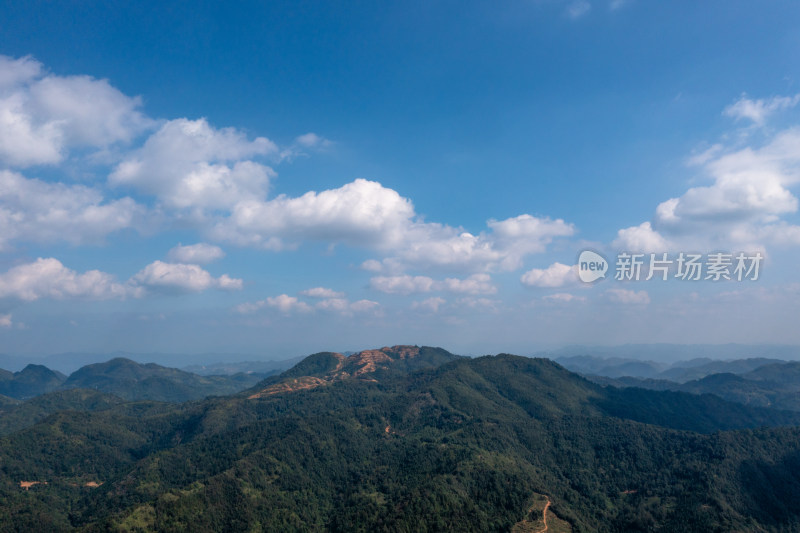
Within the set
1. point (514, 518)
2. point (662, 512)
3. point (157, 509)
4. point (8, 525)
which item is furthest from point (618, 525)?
point (8, 525)

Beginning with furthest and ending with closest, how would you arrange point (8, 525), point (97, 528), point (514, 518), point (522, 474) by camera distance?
point (522, 474)
point (8, 525)
point (514, 518)
point (97, 528)

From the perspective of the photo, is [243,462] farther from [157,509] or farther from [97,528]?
[97,528]

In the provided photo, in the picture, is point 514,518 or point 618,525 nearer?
point 514,518

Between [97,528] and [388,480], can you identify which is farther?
[388,480]

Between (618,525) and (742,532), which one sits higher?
(742,532)

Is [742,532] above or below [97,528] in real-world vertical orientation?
above

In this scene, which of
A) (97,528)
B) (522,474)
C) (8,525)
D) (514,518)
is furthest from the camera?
(522,474)

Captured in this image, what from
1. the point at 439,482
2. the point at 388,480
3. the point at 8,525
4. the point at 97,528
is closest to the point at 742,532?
the point at 439,482

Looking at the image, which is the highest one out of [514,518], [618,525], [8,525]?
[514,518]

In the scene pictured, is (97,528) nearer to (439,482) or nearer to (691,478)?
(439,482)
